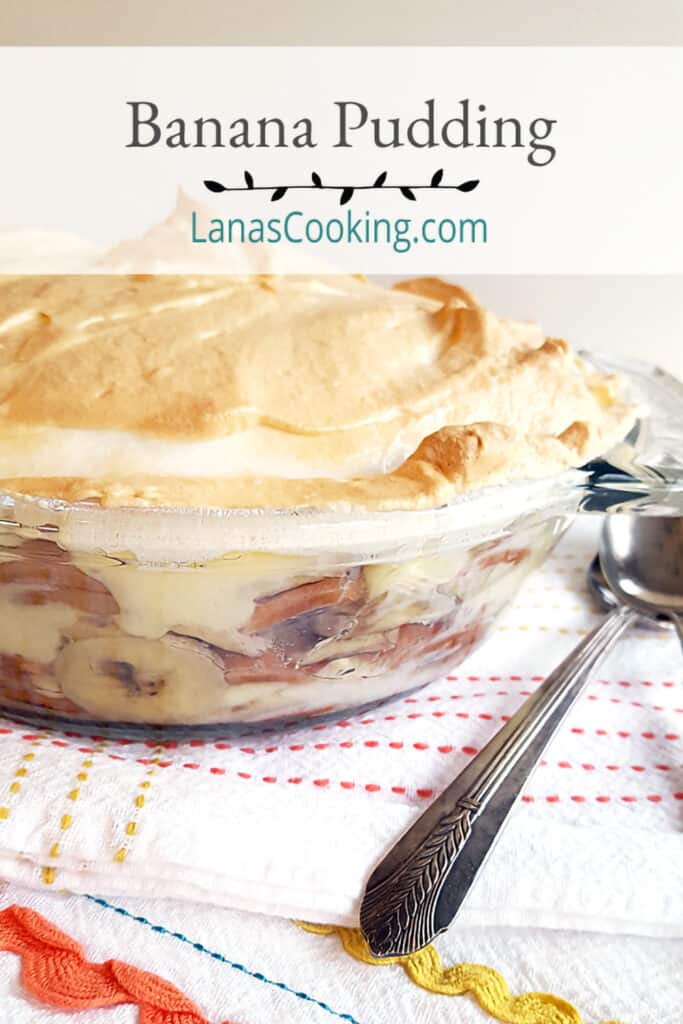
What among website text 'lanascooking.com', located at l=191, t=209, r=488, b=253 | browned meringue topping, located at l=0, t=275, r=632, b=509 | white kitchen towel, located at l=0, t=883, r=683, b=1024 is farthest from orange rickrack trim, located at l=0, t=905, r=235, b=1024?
website text 'lanascooking.com', located at l=191, t=209, r=488, b=253

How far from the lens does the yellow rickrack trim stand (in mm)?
594

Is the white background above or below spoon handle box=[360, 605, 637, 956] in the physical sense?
above

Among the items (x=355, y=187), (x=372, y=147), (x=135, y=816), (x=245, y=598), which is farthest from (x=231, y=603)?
(x=372, y=147)

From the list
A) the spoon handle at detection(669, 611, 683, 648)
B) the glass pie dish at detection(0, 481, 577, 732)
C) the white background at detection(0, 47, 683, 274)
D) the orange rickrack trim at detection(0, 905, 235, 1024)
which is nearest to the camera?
the orange rickrack trim at detection(0, 905, 235, 1024)

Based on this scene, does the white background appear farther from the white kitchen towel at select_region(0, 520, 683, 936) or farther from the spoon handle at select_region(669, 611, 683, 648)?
the white kitchen towel at select_region(0, 520, 683, 936)

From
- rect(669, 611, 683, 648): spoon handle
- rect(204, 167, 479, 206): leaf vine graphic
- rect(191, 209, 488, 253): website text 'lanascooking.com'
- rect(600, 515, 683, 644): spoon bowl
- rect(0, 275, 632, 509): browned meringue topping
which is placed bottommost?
rect(669, 611, 683, 648): spoon handle

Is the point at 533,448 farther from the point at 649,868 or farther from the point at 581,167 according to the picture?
the point at 581,167

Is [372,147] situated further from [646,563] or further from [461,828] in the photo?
[461,828]

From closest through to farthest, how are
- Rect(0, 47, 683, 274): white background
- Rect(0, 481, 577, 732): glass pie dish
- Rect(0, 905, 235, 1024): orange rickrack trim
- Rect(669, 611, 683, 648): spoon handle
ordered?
Rect(0, 905, 235, 1024): orange rickrack trim, Rect(0, 481, 577, 732): glass pie dish, Rect(669, 611, 683, 648): spoon handle, Rect(0, 47, 683, 274): white background

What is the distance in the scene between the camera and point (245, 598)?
733 millimetres

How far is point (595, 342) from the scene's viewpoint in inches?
90.1

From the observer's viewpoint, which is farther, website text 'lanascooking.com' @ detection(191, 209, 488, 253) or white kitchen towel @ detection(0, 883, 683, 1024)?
website text 'lanascooking.com' @ detection(191, 209, 488, 253)

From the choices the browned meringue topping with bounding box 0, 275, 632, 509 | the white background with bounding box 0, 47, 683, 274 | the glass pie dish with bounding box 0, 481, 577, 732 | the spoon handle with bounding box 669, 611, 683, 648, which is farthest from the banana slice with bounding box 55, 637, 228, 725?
the white background with bounding box 0, 47, 683, 274

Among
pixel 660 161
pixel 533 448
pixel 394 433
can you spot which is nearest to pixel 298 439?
pixel 394 433
